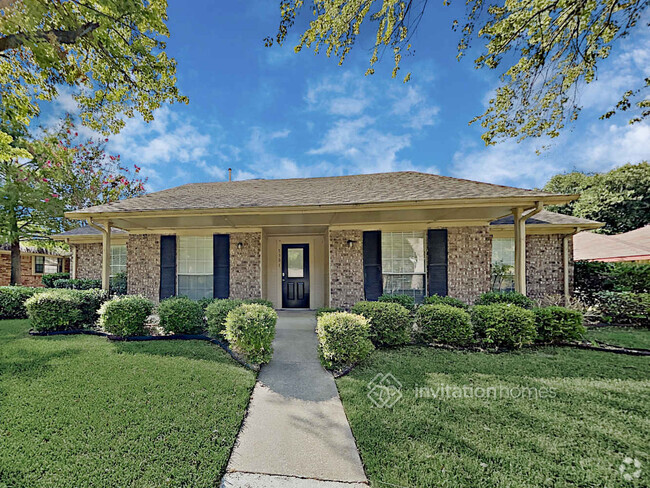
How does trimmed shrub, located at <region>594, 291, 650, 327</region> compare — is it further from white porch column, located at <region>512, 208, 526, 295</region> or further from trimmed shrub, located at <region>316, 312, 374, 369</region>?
trimmed shrub, located at <region>316, 312, 374, 369</region>

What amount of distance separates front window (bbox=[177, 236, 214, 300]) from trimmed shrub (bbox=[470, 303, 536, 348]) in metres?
7.62

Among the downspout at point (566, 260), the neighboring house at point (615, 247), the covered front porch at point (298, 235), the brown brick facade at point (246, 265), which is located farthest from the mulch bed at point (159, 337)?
the neighboring house at point (615, 247)

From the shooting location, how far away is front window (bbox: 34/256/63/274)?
18.2m

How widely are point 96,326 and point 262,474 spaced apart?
645 centimetres

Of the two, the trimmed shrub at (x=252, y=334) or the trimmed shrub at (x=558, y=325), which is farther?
the trimmed shrub at (x=558, y=325)

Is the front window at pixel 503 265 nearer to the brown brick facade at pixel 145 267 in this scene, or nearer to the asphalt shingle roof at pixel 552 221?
the asphalt shingle roof at pixel 552 221

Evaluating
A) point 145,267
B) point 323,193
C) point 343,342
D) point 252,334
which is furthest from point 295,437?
point 145,267

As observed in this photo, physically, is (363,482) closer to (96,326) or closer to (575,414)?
(575,414)

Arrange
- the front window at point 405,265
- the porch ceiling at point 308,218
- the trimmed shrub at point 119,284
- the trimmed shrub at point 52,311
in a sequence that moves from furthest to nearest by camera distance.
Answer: the trimmed shrub at point 119,284 < the front window at point 405,265 < the porch ceiling at point 308,218 < the trimmed shrub at point 52,311

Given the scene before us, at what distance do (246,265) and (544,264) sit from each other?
9.65 meters

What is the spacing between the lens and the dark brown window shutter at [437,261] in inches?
317

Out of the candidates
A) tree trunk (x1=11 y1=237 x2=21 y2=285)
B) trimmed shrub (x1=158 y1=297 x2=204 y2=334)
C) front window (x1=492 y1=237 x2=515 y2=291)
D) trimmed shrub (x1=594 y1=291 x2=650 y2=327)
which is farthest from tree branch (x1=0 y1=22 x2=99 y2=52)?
trimmed shrub (x1=594 y1=291 x2=650 y2=327)

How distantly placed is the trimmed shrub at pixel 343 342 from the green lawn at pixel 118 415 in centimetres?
124

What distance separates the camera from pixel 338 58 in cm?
574
